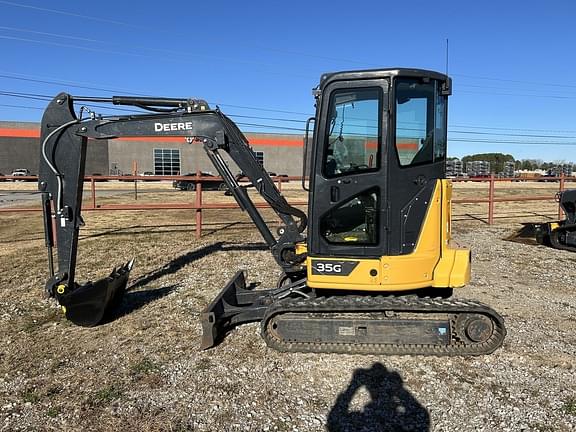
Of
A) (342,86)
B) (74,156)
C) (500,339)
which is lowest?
(500,339)

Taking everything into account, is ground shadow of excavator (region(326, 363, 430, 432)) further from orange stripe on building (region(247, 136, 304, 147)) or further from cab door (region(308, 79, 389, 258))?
orange stripe on building (region(247, 136, 304, 147))

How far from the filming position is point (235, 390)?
3980 millimetres

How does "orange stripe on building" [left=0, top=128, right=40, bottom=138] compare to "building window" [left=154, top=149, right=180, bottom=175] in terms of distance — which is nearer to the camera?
"orange stripe on building" [left=0, top=128, right=40, bottom=138]

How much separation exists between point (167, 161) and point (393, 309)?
51405 mm

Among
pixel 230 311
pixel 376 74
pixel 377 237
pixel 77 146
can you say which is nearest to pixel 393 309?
pixel 377 237

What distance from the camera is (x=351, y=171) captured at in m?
4.68

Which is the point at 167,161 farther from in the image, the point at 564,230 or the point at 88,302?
the point at 88,302

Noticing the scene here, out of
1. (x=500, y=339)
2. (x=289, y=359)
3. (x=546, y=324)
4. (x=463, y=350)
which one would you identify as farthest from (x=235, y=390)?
(x=546, y=324)

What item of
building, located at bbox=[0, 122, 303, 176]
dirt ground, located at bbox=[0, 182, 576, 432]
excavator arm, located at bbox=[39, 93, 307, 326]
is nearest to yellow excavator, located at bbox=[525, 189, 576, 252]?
dirt ground, located at bbox=[0, 182, 576, 432]

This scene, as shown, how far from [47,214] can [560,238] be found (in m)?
10.1

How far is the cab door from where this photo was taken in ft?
15.0

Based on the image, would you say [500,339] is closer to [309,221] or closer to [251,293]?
[309,221]

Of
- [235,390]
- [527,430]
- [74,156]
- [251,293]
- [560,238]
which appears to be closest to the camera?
[527,430]

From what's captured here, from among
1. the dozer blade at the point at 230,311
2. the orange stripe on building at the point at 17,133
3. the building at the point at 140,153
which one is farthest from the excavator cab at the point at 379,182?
the orange stripe on building at the point at 17,133
